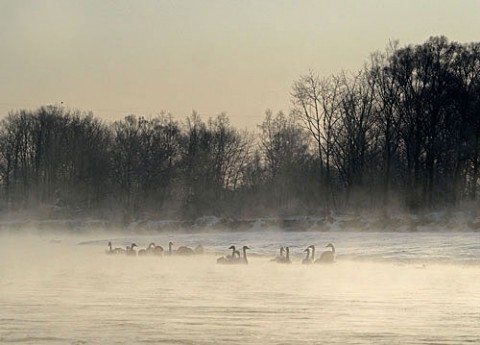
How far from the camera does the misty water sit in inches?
512

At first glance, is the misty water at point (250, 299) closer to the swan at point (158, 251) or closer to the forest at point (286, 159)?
the swan at point (158, 251)

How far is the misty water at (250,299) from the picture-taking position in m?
13.0

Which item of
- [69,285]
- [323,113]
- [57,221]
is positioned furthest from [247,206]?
[69,285]

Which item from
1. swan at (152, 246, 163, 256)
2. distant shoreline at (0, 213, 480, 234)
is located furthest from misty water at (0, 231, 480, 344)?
distant shoreline at (0, 213, 480, 234)

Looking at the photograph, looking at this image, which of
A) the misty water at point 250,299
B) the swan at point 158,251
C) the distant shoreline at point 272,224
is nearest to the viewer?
the misty water at point 250,299

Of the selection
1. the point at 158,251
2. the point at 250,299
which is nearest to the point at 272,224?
the point at 158,251

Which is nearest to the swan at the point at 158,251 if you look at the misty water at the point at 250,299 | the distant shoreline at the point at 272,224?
the misty water at the point at 250,299

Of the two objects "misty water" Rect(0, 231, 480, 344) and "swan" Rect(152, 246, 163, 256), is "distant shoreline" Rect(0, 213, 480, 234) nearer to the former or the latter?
"misty water" Rect(0, 231, 480, 344)

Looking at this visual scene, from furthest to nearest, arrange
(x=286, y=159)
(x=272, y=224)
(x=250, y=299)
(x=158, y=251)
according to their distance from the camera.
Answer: (x=286, y=159) < (x=272, y=224) < (x=158, y=251) < (x=250, y=299)

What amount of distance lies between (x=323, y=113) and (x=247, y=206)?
10.8m

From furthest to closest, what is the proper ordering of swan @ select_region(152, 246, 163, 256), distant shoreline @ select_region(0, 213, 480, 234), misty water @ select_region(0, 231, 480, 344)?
distant shoreline @ select_region(0, 213, 480, 234), swan @ select_region(152, 246, 163, 256), misty water @ select_region(0, 231, 480, 344)

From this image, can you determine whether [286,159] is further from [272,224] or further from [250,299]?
[250,299]

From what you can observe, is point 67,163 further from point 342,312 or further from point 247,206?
point 342,312

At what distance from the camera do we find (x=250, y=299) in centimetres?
1766
